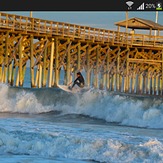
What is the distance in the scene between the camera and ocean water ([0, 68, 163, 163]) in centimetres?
1523

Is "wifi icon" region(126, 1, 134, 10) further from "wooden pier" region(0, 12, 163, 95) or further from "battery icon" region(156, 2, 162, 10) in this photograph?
"wooden pier" region(0, 12, 163, 95)

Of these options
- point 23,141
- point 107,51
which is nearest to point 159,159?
point 23,141

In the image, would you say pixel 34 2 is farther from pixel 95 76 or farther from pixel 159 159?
pixel 95 76

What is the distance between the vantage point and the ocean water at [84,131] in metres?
15.2

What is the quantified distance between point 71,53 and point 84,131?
2310 cm

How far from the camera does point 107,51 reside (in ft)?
150

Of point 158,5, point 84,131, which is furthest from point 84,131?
point 158,5

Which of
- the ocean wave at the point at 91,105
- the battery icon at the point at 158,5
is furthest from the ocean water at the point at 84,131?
the battery icon at the point at 158,5

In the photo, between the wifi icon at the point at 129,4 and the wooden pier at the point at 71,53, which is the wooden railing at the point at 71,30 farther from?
the wifi icon at the point at 129,4

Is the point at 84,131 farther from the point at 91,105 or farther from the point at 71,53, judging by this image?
the point at 71,53

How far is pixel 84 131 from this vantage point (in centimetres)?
1875

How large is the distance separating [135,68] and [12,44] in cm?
1781

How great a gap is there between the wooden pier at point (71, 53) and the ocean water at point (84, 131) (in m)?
6.68

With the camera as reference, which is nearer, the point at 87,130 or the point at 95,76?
the point at 87,130
